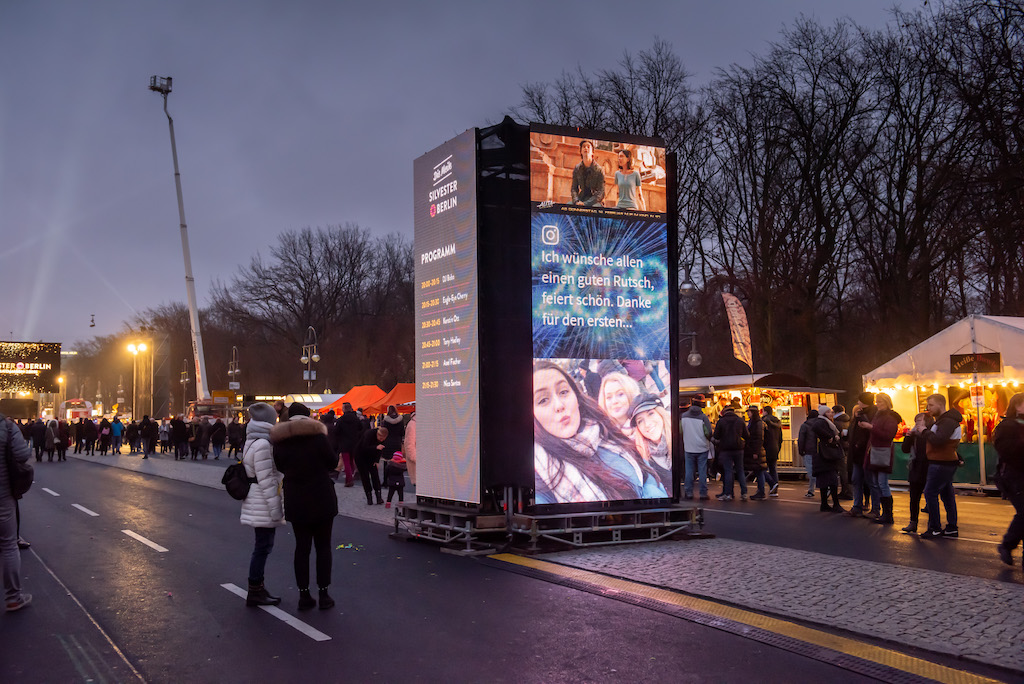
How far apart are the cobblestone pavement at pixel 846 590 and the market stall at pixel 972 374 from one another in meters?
10.6

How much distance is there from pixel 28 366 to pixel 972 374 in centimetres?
4684

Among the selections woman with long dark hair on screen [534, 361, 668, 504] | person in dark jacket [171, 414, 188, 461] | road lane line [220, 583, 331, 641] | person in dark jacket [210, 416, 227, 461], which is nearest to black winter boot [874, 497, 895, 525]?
woman with long dark hair on screen [534, 361, 668, 504]

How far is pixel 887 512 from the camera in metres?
13.5

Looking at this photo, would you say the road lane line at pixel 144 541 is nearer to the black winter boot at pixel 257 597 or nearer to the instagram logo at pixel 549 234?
the black winter boot at pixel 257 597

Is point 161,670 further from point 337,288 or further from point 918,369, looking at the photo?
point 337,288

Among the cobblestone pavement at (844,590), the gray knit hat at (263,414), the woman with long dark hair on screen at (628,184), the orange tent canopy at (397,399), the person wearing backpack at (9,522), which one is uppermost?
the woman with long dark hair on screen at (628,184)

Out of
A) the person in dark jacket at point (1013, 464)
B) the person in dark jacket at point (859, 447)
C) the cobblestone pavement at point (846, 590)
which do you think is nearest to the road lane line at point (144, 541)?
the cobblestone pavement at point (846, 590)

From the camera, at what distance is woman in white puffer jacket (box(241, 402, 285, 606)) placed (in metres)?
7.76

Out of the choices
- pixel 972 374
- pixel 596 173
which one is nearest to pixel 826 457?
pixel 596 173

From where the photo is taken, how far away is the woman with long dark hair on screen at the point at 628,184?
11.5 meters

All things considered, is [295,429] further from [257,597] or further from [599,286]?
[599,286]

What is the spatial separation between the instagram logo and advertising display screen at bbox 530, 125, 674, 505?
0.6 inches

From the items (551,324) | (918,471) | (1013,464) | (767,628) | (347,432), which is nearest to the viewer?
(767,628)

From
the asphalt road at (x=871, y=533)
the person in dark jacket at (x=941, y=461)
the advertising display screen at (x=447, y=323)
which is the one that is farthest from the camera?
the person in dark jacket at (x=941, y=461)
